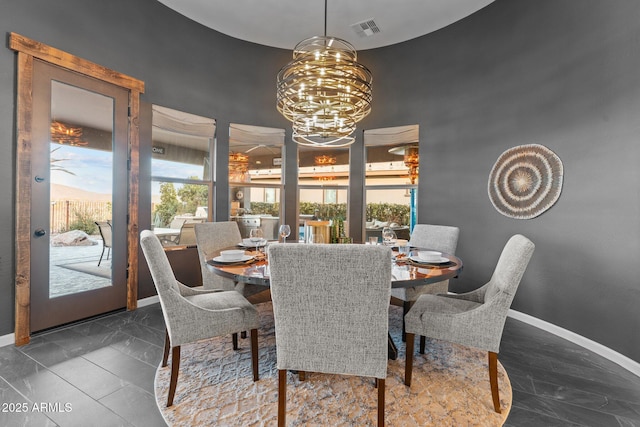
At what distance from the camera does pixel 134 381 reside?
2104mm

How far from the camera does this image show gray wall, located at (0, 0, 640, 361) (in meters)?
2.57

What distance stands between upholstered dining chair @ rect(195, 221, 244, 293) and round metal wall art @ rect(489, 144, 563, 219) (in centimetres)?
294

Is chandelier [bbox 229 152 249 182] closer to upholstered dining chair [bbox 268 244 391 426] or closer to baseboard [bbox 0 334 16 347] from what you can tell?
baseboard [bbox 0 334 16 347]

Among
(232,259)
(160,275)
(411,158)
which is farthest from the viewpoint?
(411,158)

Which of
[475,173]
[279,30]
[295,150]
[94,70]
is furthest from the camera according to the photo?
[295,150]

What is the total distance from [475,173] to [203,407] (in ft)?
12.0

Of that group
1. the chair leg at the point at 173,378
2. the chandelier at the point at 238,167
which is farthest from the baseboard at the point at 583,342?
the chandelier at the point at 238,167

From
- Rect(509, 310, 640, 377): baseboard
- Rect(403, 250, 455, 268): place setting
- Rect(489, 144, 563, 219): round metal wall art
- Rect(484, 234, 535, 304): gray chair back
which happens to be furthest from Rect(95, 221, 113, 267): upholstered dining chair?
Rect(509, 310, 640, 377): baseboard

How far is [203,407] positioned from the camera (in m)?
1.85

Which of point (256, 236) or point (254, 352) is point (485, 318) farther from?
point (256, 236)

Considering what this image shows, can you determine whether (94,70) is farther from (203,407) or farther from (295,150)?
(203,407)

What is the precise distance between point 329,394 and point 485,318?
105cm

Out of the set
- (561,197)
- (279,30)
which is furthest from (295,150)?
(561,197)

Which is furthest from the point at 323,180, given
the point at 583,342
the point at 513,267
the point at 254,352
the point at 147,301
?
the point at 583,342
